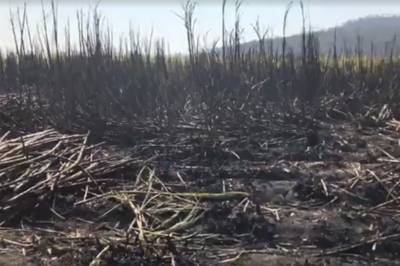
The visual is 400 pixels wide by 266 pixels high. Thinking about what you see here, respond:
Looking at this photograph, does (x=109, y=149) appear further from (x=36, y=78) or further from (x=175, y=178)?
(x=36, y=78)

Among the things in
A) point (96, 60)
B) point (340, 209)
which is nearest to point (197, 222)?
point (340, 209)

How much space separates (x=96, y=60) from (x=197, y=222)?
496 cm

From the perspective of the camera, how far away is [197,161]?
603 centimetres

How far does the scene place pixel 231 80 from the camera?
9.40m

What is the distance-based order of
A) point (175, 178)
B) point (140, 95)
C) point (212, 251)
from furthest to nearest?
point (140, 95) → point (175, 178) → point (212, 251)

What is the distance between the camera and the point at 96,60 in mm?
8953

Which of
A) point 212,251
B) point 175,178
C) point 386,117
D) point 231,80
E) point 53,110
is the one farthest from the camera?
point 231,80

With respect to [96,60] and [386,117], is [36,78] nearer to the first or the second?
[96,60]

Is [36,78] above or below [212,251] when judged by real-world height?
above

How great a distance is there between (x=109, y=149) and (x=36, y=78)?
3.43 metres

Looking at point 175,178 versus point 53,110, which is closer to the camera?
point 175,178

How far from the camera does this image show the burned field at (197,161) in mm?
4059

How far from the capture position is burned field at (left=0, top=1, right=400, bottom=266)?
4.06 metres

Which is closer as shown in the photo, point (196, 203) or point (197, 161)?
point (196, 203)
